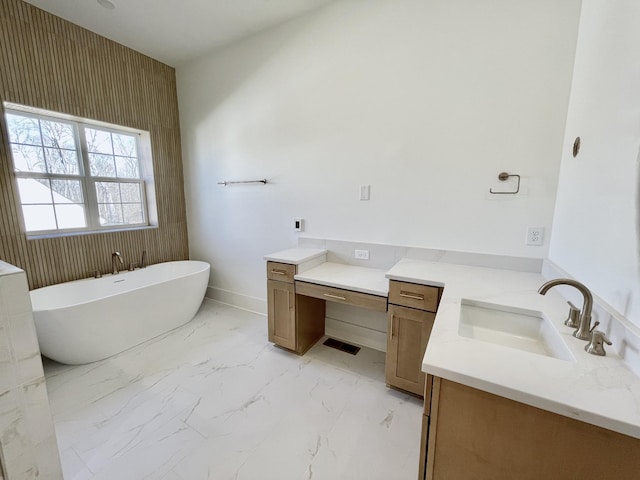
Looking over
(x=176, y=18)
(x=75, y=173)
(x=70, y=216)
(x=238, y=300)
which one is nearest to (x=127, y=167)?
(x=75, y=173)

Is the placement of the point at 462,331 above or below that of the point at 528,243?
below

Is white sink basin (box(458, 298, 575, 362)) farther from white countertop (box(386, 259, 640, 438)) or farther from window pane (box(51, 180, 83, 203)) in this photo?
window pane (box(51, 180, 83, 203))

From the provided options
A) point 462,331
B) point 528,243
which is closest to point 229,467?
point 462,331

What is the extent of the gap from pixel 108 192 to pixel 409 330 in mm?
3396

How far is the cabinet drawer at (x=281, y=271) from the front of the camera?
2133 mm

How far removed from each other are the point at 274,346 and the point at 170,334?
1101 mm

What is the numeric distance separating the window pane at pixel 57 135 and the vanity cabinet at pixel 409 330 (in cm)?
333

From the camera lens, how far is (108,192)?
9.67 ft

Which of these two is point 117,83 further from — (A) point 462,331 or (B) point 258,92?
(A) point 462,331

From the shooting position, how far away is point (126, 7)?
2.23 metres

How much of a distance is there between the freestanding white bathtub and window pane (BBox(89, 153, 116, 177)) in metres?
1.12

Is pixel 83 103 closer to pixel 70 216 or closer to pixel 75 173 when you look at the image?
pixel 75 173

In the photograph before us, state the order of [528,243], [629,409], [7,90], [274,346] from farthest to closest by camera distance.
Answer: [274,346] < [7,90] < [528,243] < [629,409]

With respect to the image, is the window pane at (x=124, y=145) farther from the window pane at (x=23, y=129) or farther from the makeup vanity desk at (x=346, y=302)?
the makeup vanity desk at (x=346, y=302)
